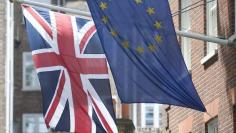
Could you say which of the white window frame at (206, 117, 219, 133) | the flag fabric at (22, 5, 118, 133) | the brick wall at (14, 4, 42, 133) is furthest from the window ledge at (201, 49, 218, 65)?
the brick wall at (14, 4, 42, 133)

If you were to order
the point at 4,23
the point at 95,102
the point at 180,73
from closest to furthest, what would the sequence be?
1. the point at 180,73
2. the point at 95,102
3. the point at 4,23

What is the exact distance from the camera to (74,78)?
25391mm

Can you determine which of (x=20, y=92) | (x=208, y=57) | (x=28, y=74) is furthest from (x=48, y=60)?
(x=28, y=74)

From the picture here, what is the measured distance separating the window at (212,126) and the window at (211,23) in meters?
1.57

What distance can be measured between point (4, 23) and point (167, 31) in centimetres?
2995

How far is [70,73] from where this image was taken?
25203 mm

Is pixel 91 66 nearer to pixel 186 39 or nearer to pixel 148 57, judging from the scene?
pixel 148 57

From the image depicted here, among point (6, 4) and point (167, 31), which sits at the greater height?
point (6, 4)

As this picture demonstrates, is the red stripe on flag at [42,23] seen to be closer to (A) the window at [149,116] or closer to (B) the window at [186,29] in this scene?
(B) the window at [186,29]

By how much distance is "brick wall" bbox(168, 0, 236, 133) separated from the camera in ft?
82.8

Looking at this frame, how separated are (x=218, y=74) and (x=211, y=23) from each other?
1770 millimetres

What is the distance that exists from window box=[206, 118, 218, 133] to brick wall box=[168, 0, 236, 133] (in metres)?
0.14

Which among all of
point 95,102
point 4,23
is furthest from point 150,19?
point 4,23

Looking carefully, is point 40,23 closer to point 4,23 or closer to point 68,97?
point 68,97
